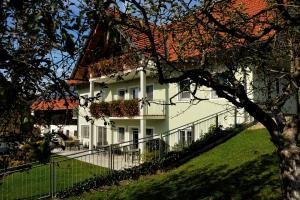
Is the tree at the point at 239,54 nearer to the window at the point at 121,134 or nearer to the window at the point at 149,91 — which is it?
the window at the point at 149,91

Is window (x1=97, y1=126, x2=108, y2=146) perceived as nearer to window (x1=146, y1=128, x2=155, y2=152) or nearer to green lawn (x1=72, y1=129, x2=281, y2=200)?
window (x1=146, y1=128, x2=155, y2=152)

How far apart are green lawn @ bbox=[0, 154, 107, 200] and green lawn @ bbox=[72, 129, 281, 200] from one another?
2.65m

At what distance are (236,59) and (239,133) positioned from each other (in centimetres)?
1059

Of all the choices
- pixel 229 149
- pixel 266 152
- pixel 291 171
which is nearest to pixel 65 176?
pixel 229 149

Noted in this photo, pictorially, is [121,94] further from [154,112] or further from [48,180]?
[48,180]

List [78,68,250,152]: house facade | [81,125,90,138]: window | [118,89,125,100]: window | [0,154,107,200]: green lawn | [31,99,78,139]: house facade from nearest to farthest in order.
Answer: [31,99,78,139]: house facade < [0,154,107,200]: green lawn < [78,68,250,152]: house facade < [118,89,125,100]: window < [81,125,90,138]: window

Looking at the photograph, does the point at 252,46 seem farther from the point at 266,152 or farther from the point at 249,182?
the point at 266,152

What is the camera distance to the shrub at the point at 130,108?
23941 millimetres

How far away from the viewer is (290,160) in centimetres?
528

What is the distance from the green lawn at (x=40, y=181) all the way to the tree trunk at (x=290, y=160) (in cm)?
910

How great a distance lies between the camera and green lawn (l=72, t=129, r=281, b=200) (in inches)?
352

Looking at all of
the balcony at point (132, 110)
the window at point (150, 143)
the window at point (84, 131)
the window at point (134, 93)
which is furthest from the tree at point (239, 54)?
the window at point (84, 131)

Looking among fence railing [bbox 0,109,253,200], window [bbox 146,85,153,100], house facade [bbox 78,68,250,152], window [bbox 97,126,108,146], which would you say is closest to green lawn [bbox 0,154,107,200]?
fence railing [bbox 0,109,253,200]

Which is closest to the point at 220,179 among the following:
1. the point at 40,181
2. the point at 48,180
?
the point at 48,180
